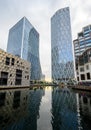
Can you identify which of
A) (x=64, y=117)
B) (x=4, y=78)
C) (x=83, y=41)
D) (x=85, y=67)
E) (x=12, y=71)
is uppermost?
(x=83, y=41)

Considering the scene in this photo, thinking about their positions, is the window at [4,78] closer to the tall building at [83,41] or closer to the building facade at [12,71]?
the building facade at [12,71]

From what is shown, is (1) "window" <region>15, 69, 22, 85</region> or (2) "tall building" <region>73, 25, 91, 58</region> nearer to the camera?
(1) "window" <region>15, 69, 22, 85</region>

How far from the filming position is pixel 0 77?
6216 centimetres

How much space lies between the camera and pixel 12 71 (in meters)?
74.2

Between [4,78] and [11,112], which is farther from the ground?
[4,78]

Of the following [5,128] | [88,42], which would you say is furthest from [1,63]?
[88,42]

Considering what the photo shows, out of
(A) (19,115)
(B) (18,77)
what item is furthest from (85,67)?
(A) (19,115)

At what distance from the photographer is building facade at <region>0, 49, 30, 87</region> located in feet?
213

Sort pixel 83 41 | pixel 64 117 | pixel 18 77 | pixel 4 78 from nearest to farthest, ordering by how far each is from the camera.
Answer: pixel 64 117, pixel 4 78, pixel 18 77, pixel 83 41

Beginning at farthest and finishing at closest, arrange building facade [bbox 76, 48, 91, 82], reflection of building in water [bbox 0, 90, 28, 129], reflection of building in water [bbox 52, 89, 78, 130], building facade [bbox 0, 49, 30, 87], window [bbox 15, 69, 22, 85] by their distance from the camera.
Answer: window [bbox 15, 69, 22, 85], building facade [bbox 76, 48, 91, 82], building facade [bbox 0, 49, 30, 87], reflection of building in water [bbox 0, 90, 28, 129], reflection of building in water [bbox 52, 89, 78, 130]

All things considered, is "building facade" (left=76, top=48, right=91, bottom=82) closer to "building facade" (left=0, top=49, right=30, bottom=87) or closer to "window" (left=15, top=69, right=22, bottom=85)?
"building facade" (left=0, top=49, right=30, bottom=87)

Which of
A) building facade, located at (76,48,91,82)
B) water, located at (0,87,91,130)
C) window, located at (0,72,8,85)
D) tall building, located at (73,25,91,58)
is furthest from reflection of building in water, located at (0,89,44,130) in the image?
tall building, located at (73,25,91,58)

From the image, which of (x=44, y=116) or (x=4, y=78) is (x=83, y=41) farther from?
(x=44, y=116)

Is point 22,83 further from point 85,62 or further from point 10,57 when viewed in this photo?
point 85,62
